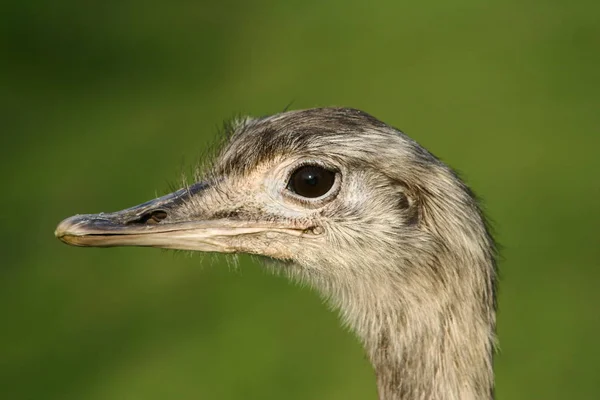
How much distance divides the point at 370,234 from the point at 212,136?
16.6ft

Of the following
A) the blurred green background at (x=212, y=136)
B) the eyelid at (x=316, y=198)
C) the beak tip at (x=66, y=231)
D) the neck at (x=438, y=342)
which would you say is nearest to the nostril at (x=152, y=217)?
the beak tip at (x=66, y=231)

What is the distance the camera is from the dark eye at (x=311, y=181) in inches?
108

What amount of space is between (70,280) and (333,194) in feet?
15.0

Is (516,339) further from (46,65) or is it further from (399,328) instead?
(46,65)

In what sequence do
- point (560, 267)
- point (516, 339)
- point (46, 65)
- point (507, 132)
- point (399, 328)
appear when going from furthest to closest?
1. point (46, 65)
2. point (507, 132)
3. point (560, 267)
4. point (516, 339)
5. point (399, 328)

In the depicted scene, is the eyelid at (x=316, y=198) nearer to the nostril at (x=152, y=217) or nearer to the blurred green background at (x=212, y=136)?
the nostril at (x=152, y=217)

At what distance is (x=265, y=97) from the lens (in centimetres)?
872

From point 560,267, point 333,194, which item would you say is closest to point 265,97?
point 560,267

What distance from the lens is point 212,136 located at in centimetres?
771

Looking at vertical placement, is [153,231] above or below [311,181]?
below

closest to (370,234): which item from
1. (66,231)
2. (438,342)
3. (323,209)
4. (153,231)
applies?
(323,209)

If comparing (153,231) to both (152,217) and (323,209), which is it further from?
(323,209)

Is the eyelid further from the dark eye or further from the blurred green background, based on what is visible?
the blurred green background

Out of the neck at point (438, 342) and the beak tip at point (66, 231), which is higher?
the beak tip at point (66, 231)
